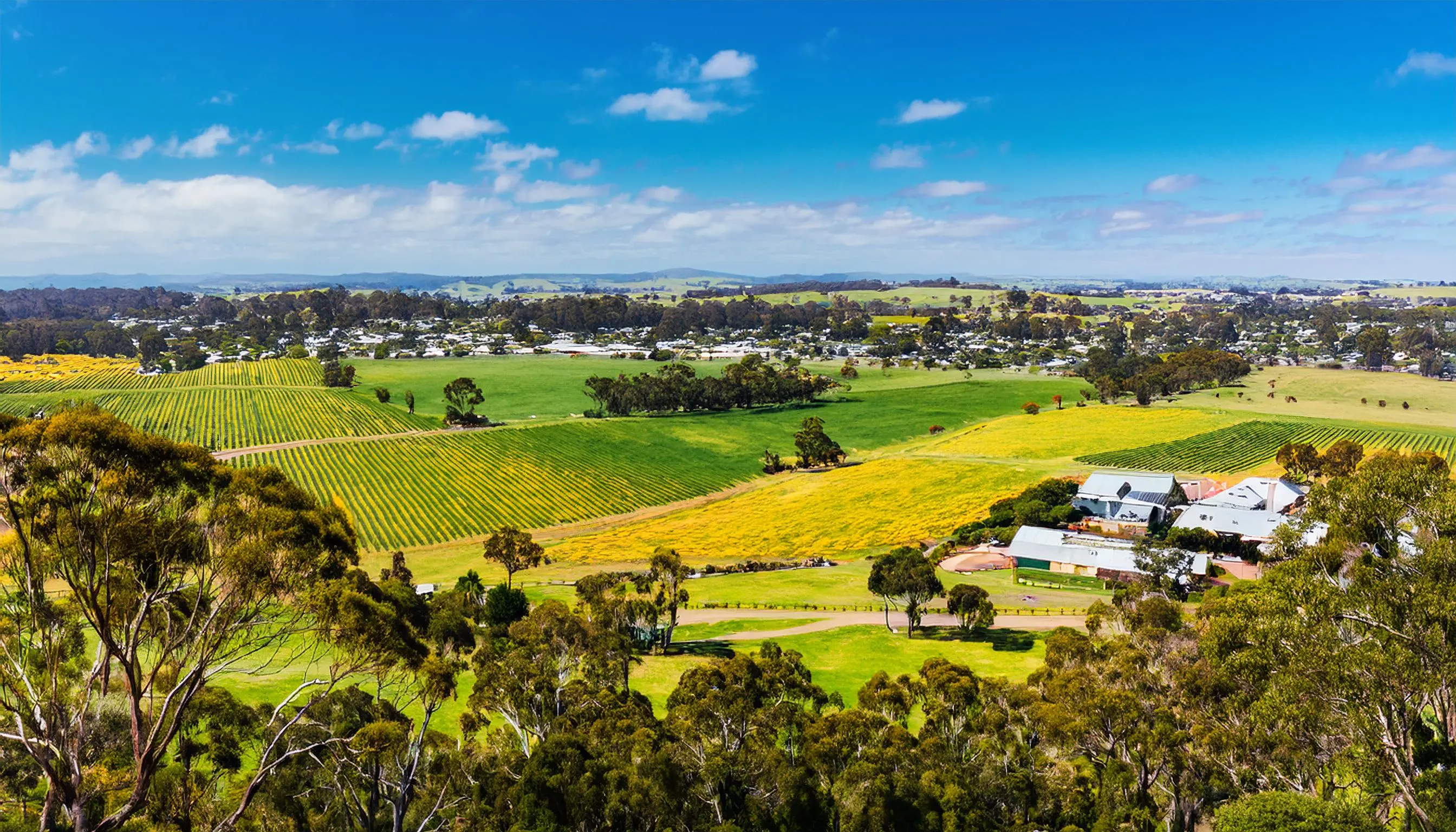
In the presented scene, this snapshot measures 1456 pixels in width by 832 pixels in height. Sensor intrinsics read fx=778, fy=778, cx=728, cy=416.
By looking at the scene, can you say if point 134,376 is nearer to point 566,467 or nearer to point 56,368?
point 56,368

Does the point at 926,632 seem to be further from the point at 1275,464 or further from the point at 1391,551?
the point at 1275,464

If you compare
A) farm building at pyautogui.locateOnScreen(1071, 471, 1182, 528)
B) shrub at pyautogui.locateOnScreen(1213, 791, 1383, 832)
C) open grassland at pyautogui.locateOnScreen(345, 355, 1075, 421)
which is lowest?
farm building at pyautogui.locateOnScreen(1071, 471, 1182, 528)

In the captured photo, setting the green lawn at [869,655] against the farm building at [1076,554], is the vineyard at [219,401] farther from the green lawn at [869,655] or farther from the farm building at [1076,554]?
the farm building at [1076,554]

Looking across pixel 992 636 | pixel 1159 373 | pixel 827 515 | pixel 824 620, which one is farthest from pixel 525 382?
pixel 992 636

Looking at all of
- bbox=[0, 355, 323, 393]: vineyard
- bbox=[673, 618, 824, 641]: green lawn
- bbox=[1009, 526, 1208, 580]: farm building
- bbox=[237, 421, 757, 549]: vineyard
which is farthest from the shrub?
bbox=[0, 355, 323, 393]: vineyard

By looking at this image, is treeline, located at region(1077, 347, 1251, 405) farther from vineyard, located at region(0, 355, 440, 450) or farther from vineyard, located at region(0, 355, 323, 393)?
vineyard, located at region(0, 355, 323, 393)

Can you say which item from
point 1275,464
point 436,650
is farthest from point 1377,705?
point 1275,464

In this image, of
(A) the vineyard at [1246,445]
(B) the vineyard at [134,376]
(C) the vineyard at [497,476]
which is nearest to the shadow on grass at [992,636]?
(C) the vineyard at [497,476]

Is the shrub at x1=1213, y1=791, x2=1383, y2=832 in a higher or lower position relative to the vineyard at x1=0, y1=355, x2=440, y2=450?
higher
